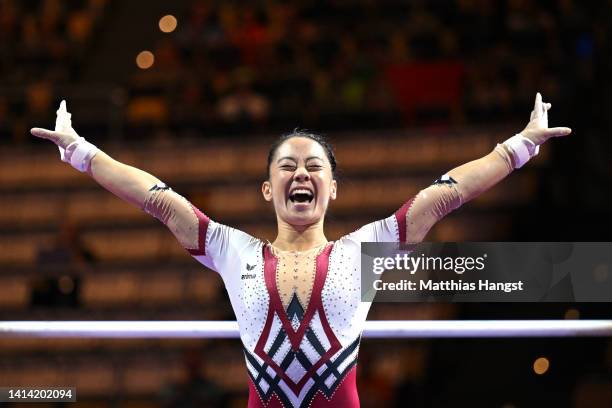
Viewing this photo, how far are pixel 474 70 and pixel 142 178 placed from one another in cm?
582

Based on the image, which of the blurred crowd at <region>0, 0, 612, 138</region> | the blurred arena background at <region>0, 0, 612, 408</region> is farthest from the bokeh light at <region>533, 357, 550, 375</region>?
the blurred crowd at <region>0, 0, 612, 138</region>

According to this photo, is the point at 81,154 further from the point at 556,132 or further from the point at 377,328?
the point at 556,132

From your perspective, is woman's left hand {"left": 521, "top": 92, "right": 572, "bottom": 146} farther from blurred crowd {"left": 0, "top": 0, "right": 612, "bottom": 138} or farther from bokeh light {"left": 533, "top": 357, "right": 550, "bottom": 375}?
blurred crowd {"left": 0, "top": 0, "right": 612, "bottom": 138}

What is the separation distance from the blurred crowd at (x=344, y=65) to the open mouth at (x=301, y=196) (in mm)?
4768

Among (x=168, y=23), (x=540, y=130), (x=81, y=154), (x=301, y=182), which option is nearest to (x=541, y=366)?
(x=540, y=130)

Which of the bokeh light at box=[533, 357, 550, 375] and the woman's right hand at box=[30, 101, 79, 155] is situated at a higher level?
the woman's right hand at box=[30, 101, 79, 155]

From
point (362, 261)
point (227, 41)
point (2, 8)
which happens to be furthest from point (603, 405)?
point (2, 8)

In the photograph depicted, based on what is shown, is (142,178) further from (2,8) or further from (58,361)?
(2,8)

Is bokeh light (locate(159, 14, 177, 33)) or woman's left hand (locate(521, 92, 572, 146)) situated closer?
woman's left hand (locate(521, 92, 572, 146))

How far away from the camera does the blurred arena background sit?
6809 millimetres

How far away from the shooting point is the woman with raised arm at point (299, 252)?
11.2ft

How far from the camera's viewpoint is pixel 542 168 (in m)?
7.74

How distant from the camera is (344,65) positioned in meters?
9.46

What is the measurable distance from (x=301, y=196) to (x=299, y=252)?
219mm
